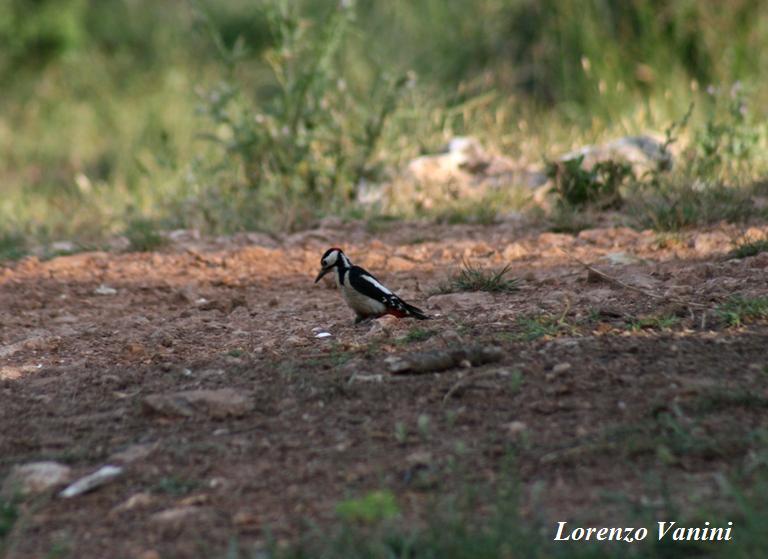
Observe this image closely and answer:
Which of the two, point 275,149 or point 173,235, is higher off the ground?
point 275,149

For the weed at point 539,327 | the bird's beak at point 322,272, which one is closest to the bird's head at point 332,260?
the bird's beak at point 322,272

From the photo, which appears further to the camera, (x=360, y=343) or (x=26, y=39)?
(x=26, y=39)

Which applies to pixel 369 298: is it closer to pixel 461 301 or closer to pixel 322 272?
pixel 461 301

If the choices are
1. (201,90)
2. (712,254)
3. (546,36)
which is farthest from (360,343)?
(546,36)

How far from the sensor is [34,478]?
3238mm

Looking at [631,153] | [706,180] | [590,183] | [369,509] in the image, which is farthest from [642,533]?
[631,153]

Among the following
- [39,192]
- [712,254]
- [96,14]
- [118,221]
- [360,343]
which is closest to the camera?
[360,343]

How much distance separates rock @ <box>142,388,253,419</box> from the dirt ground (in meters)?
0.02

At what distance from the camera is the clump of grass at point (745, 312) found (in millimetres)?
4043

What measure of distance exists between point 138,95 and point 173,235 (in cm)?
682

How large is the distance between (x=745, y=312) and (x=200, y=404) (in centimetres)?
196

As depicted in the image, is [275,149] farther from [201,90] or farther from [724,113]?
[724,113]

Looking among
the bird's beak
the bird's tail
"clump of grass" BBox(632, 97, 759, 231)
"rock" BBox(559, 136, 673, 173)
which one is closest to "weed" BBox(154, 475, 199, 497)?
the bird's tail

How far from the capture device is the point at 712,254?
5371 mm
